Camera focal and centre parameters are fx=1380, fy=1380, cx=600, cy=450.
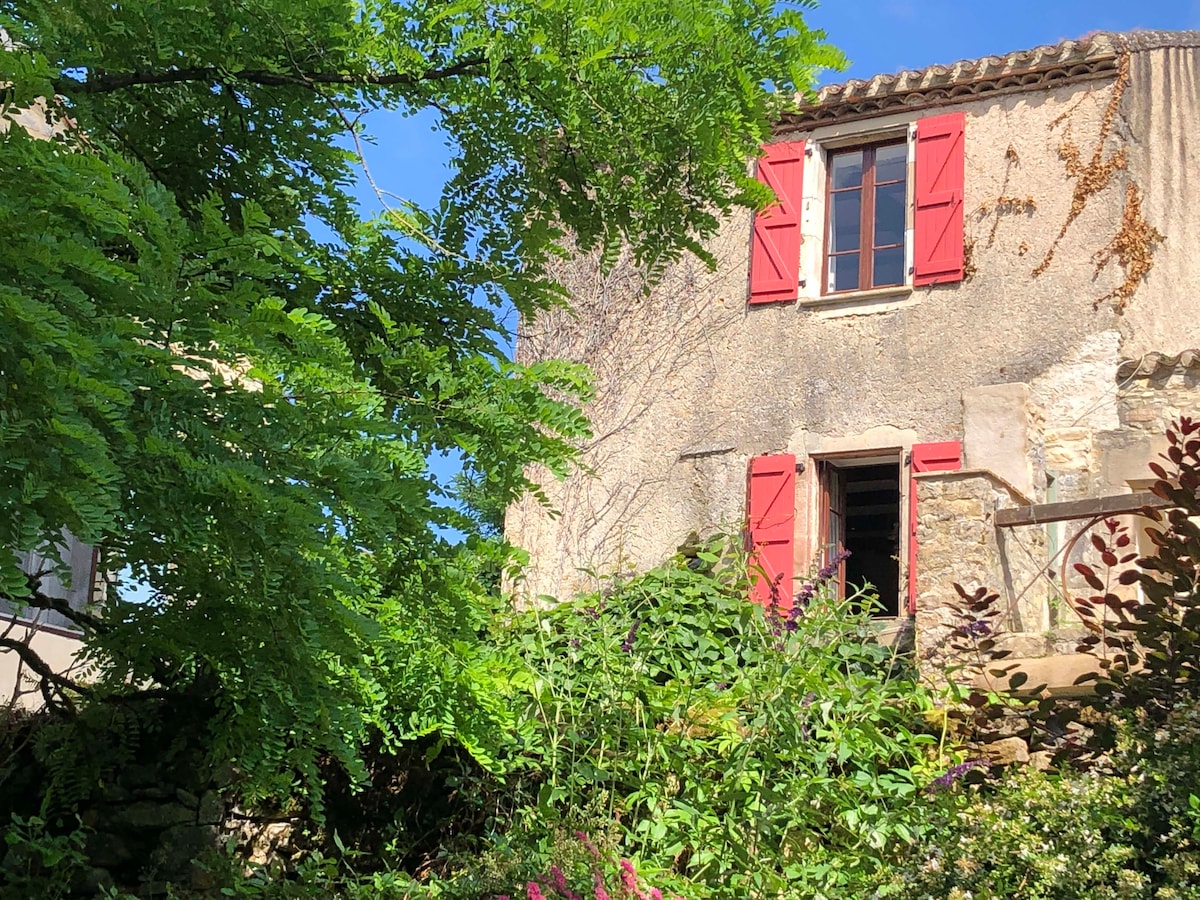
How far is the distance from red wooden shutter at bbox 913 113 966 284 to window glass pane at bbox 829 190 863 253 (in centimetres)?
56

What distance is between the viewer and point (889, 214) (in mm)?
11031

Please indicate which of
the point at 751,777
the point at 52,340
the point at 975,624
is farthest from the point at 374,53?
the point at 975,624

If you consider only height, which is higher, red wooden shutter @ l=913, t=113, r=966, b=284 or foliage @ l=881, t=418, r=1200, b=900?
red wooden shutter @ l=913, t=113, r=966, b=284

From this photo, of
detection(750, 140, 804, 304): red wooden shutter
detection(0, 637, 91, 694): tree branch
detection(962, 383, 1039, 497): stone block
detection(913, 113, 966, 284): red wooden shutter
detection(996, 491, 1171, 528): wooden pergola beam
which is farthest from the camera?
detection(750, 140, 804, 304): red wooden shutter

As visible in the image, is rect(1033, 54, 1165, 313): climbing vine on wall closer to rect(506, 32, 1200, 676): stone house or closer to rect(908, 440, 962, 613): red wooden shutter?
rect(506, 32, 1200, 676): stone house

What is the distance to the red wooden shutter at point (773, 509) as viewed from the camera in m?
10.2

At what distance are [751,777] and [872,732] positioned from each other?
20.9 inches

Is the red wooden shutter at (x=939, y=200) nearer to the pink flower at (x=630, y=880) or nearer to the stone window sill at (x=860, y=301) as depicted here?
the stone window sill at (x=860, y=301)

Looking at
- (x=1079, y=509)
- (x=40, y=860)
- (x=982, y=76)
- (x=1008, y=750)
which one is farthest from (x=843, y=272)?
(x=40, y=860)

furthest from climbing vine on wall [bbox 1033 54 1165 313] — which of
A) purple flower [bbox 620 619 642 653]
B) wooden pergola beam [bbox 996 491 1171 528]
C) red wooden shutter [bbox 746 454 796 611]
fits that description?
purple flower [bbox 620 619 642 653]

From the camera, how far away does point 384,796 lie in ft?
21.0

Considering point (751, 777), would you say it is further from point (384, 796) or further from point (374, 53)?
point (374, 53)

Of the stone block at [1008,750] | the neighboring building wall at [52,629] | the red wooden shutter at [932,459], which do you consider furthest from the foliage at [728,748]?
the neighboring building wall at [52,629]

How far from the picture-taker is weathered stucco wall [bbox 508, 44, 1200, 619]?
32.9 ft
